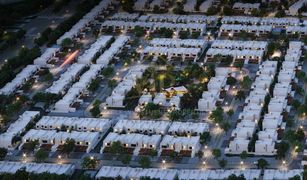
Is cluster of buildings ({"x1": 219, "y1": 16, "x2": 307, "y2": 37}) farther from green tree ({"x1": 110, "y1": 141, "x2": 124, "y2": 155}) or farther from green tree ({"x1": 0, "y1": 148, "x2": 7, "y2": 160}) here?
green tree ({"x1": 0, "y1": 148, "x2": 7, "y2": 160})

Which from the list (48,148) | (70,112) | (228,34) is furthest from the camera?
(228,34)

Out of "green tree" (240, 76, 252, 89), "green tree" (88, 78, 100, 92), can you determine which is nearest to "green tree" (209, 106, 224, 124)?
"green tree" (240, 76, 252, 89)

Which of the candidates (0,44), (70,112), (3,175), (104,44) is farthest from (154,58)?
(3,175)

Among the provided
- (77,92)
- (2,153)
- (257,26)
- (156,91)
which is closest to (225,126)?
(156,91)

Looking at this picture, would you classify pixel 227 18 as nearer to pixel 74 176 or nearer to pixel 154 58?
pixel 154 58

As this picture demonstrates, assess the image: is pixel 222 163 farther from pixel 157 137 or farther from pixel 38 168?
pixel 38 168

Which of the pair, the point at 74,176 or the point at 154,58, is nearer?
the point at 74,176
